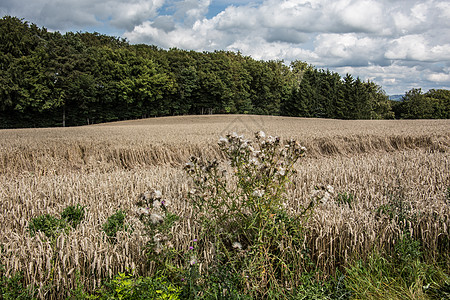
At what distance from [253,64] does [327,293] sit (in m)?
61.7

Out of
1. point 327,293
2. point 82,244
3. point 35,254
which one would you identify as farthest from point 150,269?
point 327,293

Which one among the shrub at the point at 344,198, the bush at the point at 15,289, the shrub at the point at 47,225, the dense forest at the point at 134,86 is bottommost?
the bush at the point at 15,289

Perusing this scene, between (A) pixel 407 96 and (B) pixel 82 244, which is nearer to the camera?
(B) pixel 82 244

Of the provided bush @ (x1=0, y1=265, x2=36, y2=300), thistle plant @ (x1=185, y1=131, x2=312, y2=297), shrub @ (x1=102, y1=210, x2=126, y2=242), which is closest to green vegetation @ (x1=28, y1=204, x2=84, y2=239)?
shrub @ (x1=102, y1=210, x2=126, y2=242)

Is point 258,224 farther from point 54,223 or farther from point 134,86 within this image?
point 134,86

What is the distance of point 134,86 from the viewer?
42.7 metres

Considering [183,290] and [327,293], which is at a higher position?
[183,290]

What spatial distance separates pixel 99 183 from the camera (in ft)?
17.3

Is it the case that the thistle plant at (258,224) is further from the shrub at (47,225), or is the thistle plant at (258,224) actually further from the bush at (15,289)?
the shrub at (47,225)

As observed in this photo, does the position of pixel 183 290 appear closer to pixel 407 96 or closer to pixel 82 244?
pixel 82 244

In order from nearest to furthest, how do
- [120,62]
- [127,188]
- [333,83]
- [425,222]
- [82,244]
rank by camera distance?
[82,244], [425,222], [127,188], [120,62], [333,83]

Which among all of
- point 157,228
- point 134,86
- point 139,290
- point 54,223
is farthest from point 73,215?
point 134,86

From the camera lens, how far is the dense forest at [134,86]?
37.0 meters

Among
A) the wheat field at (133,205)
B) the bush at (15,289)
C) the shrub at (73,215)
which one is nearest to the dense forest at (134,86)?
the wheat field at (133,205)
